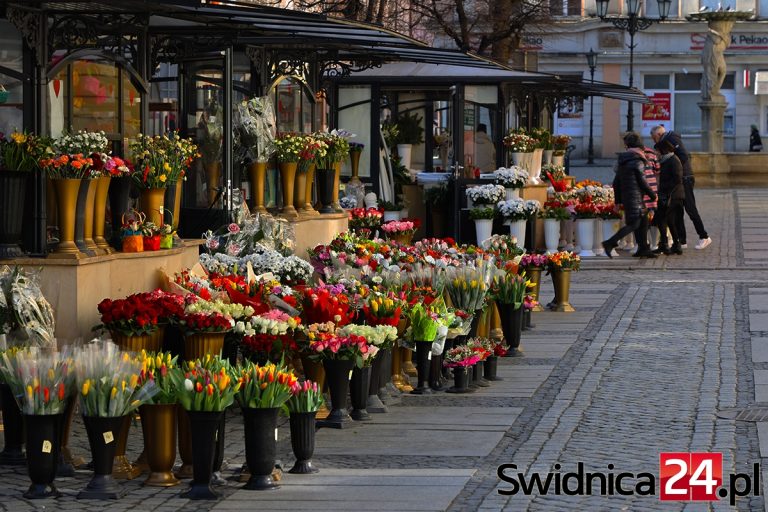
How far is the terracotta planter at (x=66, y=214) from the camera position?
1003 cm

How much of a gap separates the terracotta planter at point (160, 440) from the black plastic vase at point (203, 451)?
254 millimetres

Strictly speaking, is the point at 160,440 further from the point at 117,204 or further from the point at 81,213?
the point at 117,204

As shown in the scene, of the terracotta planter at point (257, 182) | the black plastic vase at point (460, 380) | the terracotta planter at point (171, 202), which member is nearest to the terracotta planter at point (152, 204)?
the terracotta planter at point (171, 202)

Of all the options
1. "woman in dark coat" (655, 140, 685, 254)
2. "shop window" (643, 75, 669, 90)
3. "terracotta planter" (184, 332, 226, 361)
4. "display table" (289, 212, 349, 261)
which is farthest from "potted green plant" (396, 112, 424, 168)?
"shop window" (643, 75, 669, 90)

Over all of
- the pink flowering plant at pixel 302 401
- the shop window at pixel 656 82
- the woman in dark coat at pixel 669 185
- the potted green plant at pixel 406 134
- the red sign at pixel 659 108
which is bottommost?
the pink flowering plant at pixel 302 401

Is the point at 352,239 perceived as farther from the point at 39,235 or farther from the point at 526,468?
the point at 526,468

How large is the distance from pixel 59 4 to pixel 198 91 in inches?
151

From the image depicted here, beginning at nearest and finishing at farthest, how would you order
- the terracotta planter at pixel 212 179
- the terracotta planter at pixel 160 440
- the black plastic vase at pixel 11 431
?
the terracotta planter at pixel 160 440 < the black plastic vase at pixel 11 431 < the terracotta planter at pixel 212 179

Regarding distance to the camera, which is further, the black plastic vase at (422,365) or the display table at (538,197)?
the display table at (538,197)

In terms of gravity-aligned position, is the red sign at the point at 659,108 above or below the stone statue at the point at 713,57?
below

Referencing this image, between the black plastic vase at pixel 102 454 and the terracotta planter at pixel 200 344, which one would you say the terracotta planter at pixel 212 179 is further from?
the black plastic vase at pixel 102 454

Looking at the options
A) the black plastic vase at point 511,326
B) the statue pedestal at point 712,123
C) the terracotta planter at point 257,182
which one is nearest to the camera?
the black plastic vase at point 511,326

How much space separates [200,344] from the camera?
9641 mm

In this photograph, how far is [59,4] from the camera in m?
10.3
